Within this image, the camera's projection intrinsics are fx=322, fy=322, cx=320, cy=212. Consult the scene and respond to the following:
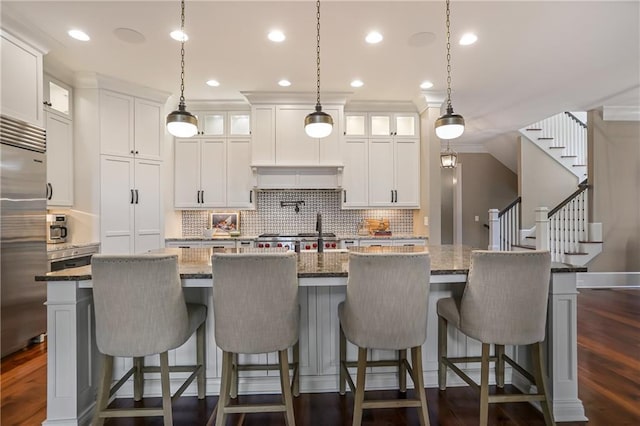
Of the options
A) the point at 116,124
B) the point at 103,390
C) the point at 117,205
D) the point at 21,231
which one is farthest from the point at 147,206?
A: the point at 103,390

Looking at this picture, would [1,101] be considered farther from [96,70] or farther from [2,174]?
[96,70]

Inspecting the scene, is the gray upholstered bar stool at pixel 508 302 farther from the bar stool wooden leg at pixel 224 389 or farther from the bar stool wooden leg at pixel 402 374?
the bar stool wooden leg at pixel 224 389

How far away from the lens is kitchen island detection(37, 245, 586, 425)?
1750 millimetres

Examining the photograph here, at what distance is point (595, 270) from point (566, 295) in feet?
14.5

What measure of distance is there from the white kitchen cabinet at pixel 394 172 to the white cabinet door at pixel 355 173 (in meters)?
0.07

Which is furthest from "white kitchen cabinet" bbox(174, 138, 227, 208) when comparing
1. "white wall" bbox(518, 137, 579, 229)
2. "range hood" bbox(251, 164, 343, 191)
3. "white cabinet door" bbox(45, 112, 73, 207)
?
"white wall" bbox(518, 137, 579, 229)

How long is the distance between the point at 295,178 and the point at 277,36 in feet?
6.41

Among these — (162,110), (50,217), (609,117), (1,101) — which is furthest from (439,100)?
(50,217)

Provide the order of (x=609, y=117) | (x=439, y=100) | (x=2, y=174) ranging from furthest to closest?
(x=609, y=117) < (x=439, y=100) < (x=2, y=174)

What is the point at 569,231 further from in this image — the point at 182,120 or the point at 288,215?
the point at 182,120

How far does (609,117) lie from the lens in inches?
197

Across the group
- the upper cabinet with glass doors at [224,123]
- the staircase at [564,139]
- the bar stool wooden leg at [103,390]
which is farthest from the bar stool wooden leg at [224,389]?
the staircase at [564,139]

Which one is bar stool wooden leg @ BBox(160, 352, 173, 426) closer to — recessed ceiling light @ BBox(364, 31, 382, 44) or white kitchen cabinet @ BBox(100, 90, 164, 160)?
recessed ceiling light @ BBox(364, 31, 382, 44)

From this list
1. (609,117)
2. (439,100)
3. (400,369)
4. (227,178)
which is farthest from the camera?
(609,117)
